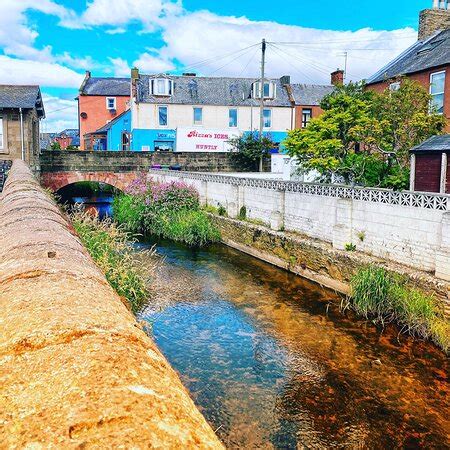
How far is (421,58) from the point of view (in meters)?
23.2

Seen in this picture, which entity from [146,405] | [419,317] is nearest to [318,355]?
[419,317]

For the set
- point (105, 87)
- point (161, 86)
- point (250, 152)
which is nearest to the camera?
point (250, 152)

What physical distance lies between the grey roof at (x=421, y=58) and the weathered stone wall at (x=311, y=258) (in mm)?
8230

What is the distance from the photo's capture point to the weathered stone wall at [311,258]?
11266mm

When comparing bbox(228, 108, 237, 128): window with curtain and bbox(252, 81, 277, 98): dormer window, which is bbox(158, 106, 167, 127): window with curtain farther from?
bbox(252, 81, 277, 98): dormer window

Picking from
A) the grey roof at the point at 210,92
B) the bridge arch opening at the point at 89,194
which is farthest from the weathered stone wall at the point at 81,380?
the grey roof at the point at 210,92

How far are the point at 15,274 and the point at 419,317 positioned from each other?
9871 millimetres

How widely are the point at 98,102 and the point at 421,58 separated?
39443 mm

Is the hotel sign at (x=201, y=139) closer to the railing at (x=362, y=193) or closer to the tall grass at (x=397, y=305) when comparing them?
the railing at (x=362, y=193)

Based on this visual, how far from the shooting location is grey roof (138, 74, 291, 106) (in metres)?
42.9

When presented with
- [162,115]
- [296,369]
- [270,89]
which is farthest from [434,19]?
[296,369]

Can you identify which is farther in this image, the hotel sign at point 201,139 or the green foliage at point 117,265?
the hotel sign at point 201,139

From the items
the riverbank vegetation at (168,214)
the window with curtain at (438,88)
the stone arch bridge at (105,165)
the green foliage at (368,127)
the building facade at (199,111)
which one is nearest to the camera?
the green foliage at (368,127)

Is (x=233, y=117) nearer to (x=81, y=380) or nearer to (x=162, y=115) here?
(x=162, y=115)
